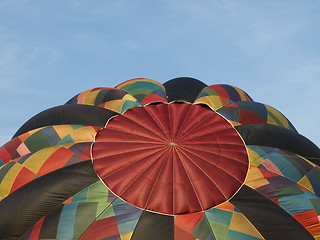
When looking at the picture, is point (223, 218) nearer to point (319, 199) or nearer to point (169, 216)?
point (169, 216)

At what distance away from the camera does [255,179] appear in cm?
866

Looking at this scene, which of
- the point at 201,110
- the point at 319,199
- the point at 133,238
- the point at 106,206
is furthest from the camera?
the point at 201,110

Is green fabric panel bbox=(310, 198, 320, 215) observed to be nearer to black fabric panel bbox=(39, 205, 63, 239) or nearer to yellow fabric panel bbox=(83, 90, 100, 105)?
black fabric panel bbox=(39, 205, 63, 239)

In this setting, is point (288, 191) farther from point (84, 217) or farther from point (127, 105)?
point (127, 105)

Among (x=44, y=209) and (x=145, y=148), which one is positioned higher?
(x=145, y=148)

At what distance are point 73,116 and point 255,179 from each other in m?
4.15

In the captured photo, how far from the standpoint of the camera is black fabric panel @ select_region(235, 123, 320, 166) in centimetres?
972

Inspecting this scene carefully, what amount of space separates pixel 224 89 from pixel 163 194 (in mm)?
5196

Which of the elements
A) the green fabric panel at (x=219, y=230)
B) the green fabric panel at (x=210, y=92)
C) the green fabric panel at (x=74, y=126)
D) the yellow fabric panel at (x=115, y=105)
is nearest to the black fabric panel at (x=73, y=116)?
the green fabric panel at (x=74, y=126)

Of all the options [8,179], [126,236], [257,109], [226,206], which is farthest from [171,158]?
[257,109]

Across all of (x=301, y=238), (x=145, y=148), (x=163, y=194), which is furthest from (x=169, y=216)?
(x=301, y=238)

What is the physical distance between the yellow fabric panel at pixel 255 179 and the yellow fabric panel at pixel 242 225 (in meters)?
1.00

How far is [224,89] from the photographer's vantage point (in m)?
12.4

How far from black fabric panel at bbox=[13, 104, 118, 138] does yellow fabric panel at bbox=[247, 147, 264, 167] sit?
122 inches
